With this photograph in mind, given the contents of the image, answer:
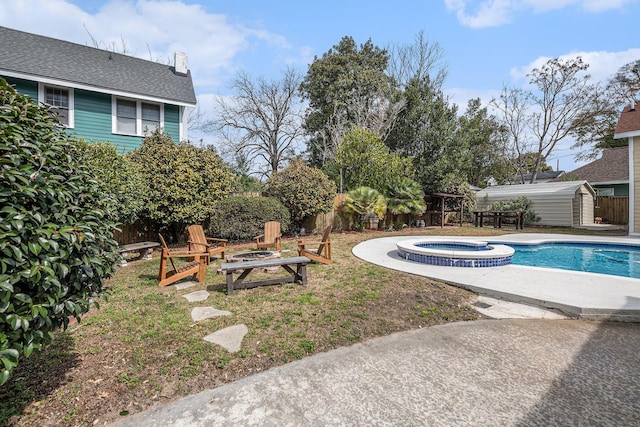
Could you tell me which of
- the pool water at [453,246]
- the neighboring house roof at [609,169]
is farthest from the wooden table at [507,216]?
the neighboring house roof at [609,169]

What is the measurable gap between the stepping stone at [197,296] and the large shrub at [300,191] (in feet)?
21.8

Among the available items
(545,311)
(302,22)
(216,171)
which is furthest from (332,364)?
(302,22)

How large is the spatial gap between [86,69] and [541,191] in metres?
22.8

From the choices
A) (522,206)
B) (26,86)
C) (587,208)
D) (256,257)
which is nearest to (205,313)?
(256,257)

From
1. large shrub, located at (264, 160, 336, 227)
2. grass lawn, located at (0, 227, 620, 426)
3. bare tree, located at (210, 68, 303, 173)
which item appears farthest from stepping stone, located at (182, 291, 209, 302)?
bare tree, located at (210, 68, 303, 173)

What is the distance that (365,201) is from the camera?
43.1 ft

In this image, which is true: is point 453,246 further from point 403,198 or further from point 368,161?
point 368,161

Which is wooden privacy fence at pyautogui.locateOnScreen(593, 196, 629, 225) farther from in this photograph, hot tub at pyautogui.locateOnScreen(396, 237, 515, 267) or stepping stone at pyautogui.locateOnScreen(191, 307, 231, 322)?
stepping stone at pyautogui.locateOnScreen(191, 307, 231, 322)

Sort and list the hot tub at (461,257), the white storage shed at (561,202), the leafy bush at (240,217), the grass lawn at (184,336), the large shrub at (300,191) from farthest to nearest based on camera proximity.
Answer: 1. the white storage shed at (561,202)
2. the large shrub at (300,191)
3. the leafy bush at (240,217)
4. the hot tub at (461,257)
5. the grass lawn at (184,336)

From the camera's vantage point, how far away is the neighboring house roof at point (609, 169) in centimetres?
2209

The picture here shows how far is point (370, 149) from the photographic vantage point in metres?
13.8

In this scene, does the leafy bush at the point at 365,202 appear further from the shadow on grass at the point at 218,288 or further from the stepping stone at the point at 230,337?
the stepping stone at the point at 230,337

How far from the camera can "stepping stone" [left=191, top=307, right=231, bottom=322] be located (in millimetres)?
3826

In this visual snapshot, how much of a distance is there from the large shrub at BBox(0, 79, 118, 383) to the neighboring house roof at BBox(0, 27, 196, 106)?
11.2 meters
